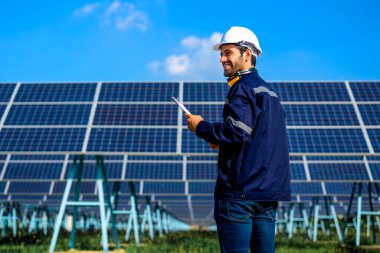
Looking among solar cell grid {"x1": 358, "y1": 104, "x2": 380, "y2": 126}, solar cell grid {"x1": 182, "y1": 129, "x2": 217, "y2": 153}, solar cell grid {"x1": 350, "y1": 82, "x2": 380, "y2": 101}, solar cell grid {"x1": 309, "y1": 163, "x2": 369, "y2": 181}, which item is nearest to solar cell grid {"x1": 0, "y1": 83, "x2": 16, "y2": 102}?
solar cell grid {"x1": 182, "y1": 129, "x2": 217, "y2": 153}

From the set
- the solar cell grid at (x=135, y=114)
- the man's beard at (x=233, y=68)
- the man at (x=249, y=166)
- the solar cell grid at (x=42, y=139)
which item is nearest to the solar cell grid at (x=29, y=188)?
the solar cell grid at (x=135, y=114)

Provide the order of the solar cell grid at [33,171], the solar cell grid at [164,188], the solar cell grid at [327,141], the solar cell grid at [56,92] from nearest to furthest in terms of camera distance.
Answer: the solar cell grid at [327,141], the solar cell grid at [56,92], the solar cell grid at [33,171], the solar cell grid at [164,188]

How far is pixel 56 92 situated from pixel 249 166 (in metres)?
12.8

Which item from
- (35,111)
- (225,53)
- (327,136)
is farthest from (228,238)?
(35,111)

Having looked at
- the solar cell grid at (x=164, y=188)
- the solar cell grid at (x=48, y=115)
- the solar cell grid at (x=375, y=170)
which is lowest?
the solar cell grid at (x=48, y=115)

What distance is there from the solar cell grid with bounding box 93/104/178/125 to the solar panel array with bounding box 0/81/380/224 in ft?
0.08

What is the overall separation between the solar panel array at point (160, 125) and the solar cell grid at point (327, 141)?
2 cm

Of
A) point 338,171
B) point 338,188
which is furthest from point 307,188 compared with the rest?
point 338,171

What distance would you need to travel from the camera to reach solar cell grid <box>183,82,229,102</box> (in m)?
16.0

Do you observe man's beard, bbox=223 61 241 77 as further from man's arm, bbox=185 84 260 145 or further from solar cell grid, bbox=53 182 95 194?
solar cell grid, bbox=53 182 95 194

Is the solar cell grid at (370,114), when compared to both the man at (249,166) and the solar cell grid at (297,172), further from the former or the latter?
the man at (249,166)

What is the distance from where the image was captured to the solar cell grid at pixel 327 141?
12562 mm

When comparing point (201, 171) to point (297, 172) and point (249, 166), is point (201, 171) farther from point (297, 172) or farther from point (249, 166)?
point (249, 166)

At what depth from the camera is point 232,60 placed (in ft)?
13.9
